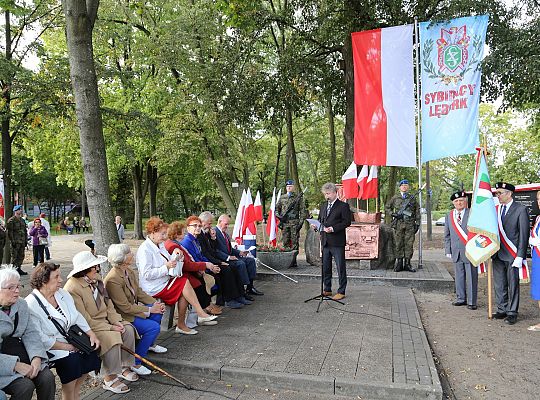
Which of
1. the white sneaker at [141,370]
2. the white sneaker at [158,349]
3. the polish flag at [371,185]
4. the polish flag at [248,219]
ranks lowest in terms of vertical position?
the white sneaker at [141,370]

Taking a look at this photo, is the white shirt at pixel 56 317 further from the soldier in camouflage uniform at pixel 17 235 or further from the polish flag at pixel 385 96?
the soldier in camouflage uniform at pixel 17 235

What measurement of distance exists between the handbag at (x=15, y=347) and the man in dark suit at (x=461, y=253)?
21.7 feet

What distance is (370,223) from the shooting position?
10805mm

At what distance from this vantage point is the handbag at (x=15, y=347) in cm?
341

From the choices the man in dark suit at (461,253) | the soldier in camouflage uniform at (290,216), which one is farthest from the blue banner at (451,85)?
the soldier in camouflage uniform at (290,216)

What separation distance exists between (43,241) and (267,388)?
12318 mm

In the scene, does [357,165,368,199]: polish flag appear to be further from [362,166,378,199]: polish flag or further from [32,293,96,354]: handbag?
[32,293,96,354]: handbag

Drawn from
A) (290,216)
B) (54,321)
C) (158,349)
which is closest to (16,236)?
(290,216)

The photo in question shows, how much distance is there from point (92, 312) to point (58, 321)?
19.8 inches

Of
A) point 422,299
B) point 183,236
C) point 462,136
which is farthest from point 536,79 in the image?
point 183,236

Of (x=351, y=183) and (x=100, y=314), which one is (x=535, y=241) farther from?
(x=100, y=314)

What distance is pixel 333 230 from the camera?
7.75m

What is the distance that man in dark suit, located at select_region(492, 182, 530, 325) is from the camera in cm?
662

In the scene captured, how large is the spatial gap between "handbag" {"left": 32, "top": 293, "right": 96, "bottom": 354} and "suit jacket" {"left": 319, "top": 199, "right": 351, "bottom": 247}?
4777 mm
